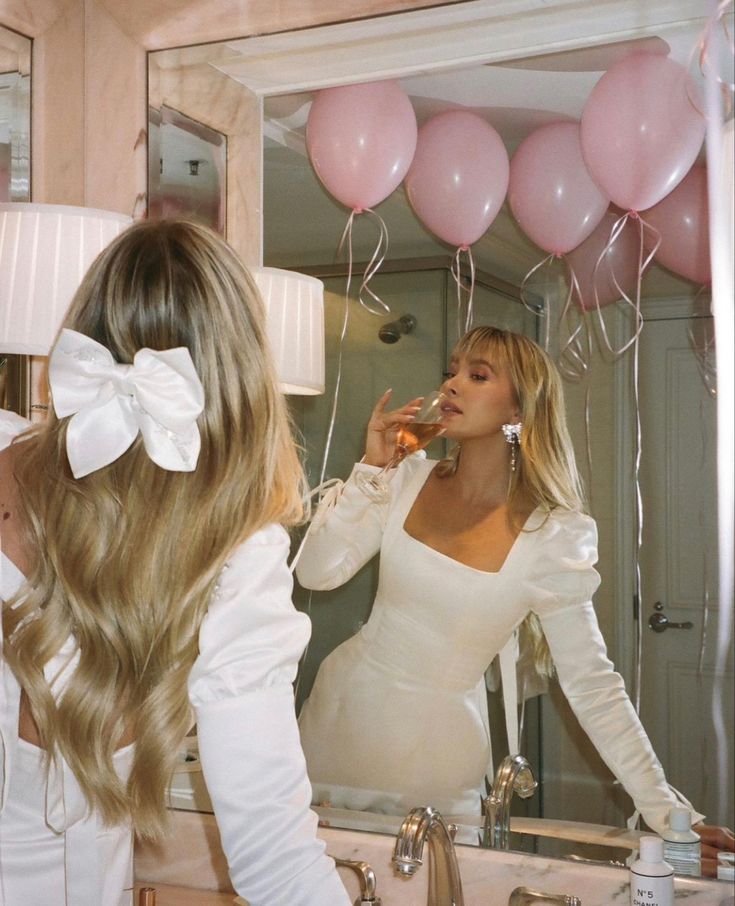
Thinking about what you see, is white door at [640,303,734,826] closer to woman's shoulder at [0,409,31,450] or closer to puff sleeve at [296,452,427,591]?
puff sleeve at [296,452,427,591]

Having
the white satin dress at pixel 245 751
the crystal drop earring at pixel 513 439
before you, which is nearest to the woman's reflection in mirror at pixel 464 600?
the crystal drop earring at pixel 513 439

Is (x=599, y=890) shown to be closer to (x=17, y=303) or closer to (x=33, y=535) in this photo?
(x=33, y=535)

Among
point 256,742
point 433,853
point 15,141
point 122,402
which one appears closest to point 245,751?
point 256,742

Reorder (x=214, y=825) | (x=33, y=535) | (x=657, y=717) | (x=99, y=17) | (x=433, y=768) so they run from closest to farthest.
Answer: (x=33, y=535), (x=657, y=717), (x=433, y=768), (x=214, y=825), (x=99, y=17)

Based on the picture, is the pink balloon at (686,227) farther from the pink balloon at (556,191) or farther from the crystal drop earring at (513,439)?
the crystal drop earring at (513,439)

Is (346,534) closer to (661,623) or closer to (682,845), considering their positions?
(661,623)

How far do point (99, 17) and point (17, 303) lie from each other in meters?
0.60

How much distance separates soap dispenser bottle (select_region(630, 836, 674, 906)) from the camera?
48.4 inches

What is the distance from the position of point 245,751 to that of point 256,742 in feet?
0.04

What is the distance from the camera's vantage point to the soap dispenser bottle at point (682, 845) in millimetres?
1295

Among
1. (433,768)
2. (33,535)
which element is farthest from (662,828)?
(33,535)

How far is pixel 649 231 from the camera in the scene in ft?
4.40

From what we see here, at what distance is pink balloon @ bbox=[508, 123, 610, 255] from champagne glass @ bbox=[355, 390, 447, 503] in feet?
0.89

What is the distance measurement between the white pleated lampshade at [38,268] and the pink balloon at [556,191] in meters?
0.63
